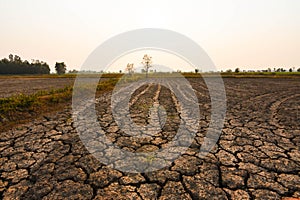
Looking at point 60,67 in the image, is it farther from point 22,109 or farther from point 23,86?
point 22,109

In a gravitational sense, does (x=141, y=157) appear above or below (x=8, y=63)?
below

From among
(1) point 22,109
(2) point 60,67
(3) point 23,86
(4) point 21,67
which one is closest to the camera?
(1) point 22,109

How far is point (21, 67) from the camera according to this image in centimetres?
5675

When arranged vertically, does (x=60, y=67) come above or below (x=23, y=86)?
above

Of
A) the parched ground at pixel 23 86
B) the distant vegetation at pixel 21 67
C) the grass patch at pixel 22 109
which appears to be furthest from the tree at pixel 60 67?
the grass patch at pixel 22 109

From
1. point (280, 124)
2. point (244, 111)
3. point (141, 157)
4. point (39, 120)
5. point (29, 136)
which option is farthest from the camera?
point (244, 111)

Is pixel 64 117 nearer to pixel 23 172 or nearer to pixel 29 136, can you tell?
pixel 29 136

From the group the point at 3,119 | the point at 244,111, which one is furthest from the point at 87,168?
the point at 244,111

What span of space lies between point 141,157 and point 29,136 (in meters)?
2.61

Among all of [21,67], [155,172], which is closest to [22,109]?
[155,172]

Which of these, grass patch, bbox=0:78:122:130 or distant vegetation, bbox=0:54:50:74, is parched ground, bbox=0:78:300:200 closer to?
grass patch, bbox=0:78:122:130

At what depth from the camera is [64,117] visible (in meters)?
5.26

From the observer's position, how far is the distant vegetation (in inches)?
2120

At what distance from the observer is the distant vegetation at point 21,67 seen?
177 feet
